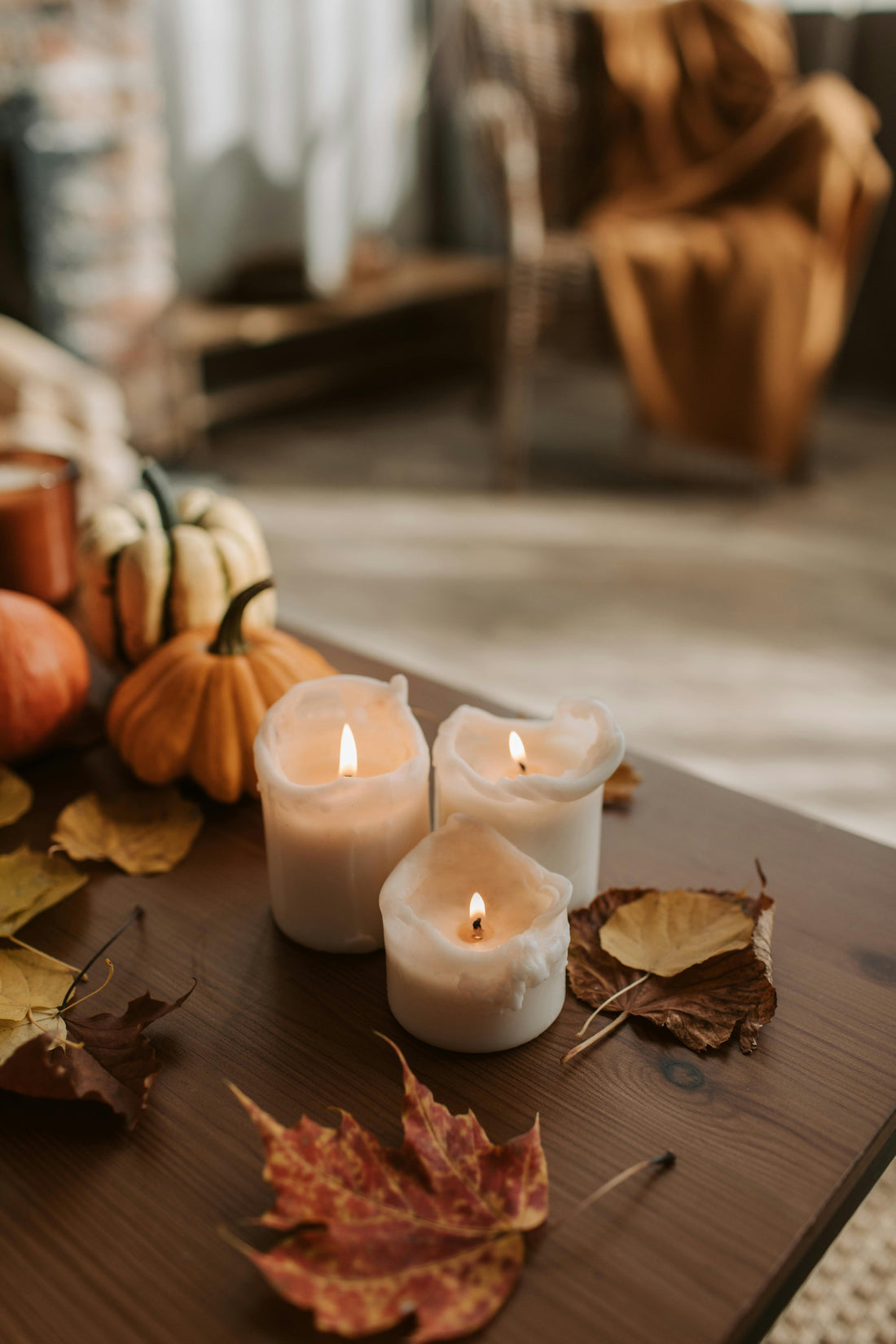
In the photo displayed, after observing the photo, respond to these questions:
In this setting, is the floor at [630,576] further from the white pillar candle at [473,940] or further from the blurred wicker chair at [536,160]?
the white pillar candle at [473,940]

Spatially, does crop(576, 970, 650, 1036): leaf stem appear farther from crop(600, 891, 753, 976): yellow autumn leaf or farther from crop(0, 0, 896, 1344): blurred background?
crop(0, 0, 896, 1344): blurred background

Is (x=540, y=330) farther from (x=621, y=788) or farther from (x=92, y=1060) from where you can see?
(x=92, y=1060)

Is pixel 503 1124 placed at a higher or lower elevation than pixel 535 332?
higher

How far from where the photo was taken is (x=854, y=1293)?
2.62ft

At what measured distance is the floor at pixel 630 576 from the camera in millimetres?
1549

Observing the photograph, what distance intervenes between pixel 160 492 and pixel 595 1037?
0.49 m

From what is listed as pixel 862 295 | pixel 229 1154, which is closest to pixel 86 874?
pixel 229 1154

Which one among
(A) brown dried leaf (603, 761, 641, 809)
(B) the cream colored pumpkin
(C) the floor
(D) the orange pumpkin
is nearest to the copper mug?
(B) the cream colored pumpkin

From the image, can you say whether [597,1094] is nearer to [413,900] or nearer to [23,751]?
[413,900]

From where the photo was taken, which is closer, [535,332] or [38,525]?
[38,525]

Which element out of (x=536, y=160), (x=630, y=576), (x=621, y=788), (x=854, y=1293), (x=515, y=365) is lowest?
(x=630, y=576)

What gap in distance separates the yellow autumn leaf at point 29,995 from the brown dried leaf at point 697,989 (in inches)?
9.9

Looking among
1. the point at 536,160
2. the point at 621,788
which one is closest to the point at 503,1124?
the point at 621,788

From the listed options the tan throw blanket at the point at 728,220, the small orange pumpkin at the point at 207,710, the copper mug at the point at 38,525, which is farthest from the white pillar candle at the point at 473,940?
the tan throw blanket at the point at 728,220
